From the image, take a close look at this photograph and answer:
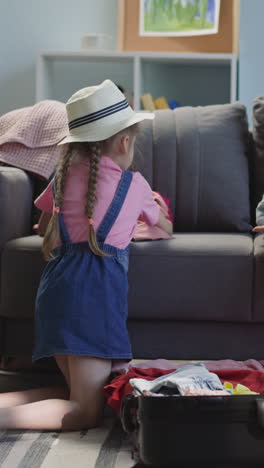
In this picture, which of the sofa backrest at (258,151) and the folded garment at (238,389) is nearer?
the folded garment at (238,389)

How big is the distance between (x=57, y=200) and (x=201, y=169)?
2.91 feet

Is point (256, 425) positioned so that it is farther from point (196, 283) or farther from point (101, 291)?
point (196, 283)

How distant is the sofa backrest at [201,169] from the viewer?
270 centimetres

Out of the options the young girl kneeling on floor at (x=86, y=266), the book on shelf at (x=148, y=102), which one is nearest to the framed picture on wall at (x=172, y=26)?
the book on shelf at (x=148, y=102)

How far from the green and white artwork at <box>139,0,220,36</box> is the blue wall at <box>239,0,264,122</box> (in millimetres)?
243

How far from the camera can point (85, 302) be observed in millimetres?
1865

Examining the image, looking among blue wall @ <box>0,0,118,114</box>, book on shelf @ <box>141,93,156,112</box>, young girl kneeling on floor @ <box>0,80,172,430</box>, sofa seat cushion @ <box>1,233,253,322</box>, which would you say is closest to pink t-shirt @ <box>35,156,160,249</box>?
young girl kneeling on floor @ <box>0,80,172,430</box>

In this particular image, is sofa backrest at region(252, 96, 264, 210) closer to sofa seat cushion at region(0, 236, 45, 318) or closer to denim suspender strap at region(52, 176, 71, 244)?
sofa seat cushion at region(0, 236, 45, 318)

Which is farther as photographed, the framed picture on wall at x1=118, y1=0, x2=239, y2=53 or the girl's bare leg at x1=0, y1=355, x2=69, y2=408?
the framed picture on wall at x1=118, y1=0, x2=239, y2=53

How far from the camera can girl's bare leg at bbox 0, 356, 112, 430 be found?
1798mm

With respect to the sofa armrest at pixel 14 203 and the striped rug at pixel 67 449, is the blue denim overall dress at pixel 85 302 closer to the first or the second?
the striped rug at pixel 67 449

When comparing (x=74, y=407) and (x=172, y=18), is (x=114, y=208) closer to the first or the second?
(x=74, y=407)

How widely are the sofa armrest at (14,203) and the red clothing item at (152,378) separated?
70cm

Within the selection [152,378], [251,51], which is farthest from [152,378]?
[251,51]
